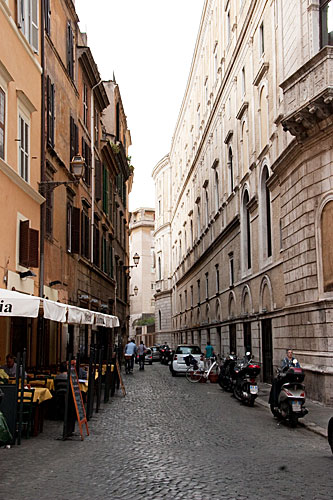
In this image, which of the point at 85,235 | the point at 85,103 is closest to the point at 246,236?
the point at 85,235

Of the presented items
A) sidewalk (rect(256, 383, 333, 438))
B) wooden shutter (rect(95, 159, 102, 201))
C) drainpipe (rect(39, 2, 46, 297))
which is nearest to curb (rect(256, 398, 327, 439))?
sidewalk (rect(256, 383, 333, 438))

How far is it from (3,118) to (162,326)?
58.0 metres

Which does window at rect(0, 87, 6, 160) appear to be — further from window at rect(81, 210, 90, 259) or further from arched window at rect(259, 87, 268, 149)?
arched window at rect(259, 87, 268, 149)

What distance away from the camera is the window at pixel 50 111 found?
19344 mm

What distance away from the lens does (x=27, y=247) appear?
16.0 meters

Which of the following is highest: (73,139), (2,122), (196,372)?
(73,139)

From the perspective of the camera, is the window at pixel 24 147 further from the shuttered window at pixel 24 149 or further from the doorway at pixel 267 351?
the doorway at pixel 267 351

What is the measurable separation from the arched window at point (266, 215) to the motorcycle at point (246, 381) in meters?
6.56

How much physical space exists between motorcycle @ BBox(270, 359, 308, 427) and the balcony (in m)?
6.50

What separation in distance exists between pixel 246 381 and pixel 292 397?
421 cm

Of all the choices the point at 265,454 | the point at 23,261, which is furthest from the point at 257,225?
the point at 265,454

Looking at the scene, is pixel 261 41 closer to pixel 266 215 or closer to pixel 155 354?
pixel 266 215

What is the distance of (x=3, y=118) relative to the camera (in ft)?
48.2

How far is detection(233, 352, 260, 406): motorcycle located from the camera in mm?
16125
